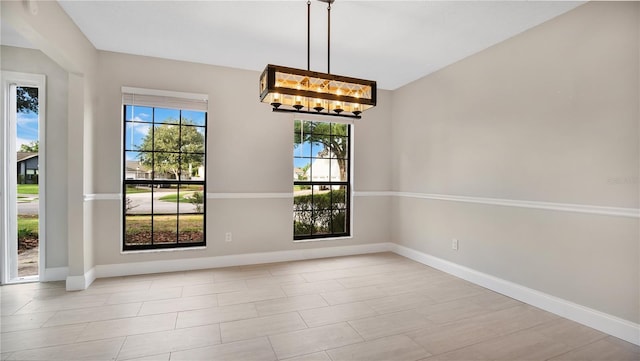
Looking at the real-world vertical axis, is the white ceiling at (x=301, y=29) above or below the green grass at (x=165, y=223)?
above

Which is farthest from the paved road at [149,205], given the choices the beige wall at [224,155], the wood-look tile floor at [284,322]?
the wood-look tile floor at [284,322]

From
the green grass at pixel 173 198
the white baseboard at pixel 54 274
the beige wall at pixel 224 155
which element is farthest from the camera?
the green grass at pixel 173 198

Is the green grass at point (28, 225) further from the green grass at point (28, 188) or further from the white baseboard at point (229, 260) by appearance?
the white baseboard at point (229, 260)

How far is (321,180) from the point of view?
473cm

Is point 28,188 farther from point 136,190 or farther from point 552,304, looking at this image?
point 552,304

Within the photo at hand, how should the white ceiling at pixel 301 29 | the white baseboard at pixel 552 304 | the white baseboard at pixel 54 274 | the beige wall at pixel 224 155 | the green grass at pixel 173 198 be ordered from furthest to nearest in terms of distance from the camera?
the green grass at pixel 173 198 < the beige wall at pixel 224 155 < the white baseboard at pixel 54 274 < the white ceiling at pixel 301 29 < the white baseboard at pixel 552 304

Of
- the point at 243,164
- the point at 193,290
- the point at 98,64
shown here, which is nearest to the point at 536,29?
the point at 243,164

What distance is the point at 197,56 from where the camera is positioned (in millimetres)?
3686

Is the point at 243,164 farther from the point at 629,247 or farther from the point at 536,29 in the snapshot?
the point at 629,247

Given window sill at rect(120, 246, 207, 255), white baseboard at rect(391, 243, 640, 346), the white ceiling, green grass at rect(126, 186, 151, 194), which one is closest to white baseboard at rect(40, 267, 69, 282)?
window sill at rect(120, 246, 207, 255)

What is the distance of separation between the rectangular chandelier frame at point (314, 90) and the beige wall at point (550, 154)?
176 cm

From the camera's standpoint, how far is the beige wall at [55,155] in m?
3.43

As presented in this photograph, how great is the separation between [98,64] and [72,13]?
0.88 m

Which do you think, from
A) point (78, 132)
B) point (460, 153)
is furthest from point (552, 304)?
point (78, 132)
